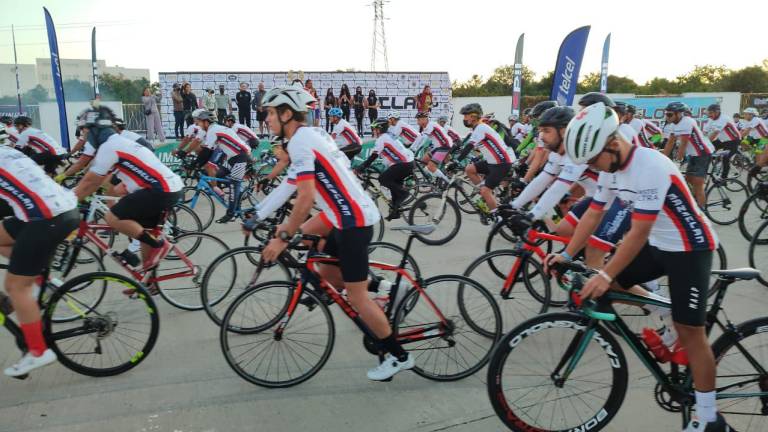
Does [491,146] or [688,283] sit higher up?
[491,146]

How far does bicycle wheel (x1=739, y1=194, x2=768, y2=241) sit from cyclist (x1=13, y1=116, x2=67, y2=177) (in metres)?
11.7

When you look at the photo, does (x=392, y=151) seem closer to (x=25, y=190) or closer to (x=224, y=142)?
(x=224, y=142)

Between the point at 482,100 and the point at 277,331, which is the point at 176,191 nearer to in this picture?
the point at 277,331

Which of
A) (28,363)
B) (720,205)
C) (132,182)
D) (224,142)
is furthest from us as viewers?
(224,142)

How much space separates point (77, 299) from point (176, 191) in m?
1.64

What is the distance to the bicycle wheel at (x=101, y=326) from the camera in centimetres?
377

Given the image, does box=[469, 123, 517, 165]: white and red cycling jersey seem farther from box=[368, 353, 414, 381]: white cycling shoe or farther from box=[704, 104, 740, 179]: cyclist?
box=[704, 104, 740, 179]: cyclist

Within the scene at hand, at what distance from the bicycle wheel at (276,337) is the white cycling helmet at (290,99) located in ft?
4.09

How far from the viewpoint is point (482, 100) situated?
29.9 m

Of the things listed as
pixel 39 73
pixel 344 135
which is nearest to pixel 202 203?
pixel 344 135

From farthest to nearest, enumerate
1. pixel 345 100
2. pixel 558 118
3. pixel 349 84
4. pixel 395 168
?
pixel 349 84 < pixel 345 100 < pixel 395 168 < pixel 558 118

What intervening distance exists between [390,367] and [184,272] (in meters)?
2.70

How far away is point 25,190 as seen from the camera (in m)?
3.46

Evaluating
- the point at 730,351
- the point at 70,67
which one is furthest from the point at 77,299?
the point at 70,67
